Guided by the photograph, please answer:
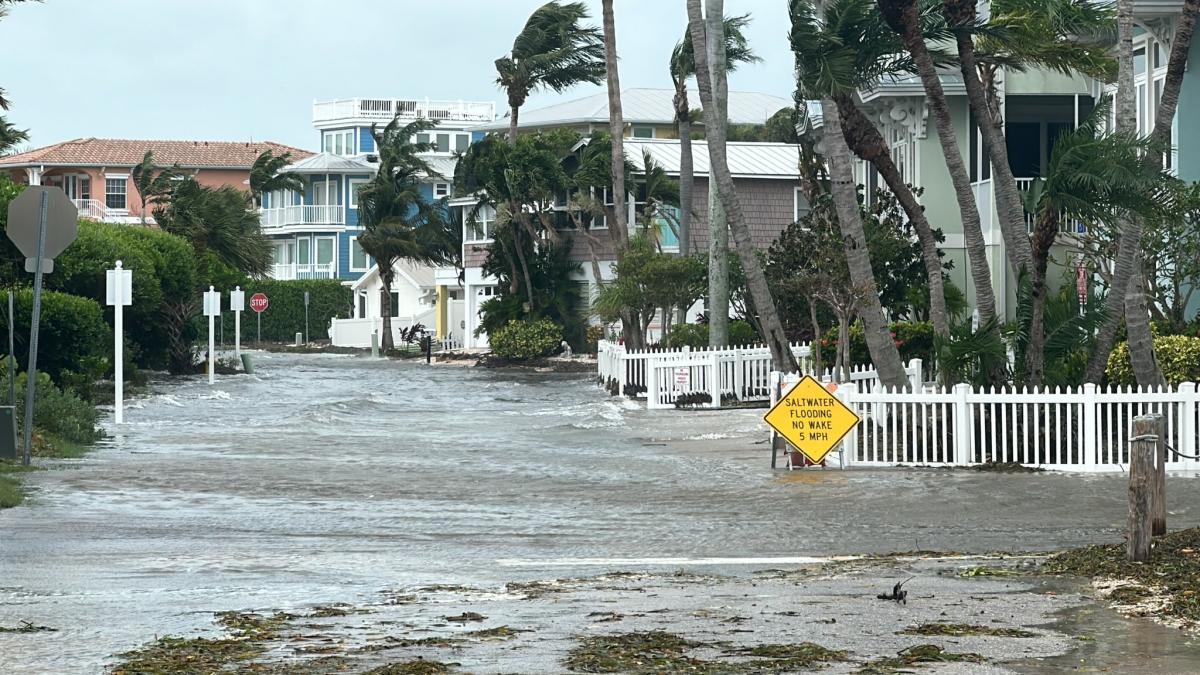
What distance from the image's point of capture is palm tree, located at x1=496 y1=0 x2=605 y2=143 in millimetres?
60656

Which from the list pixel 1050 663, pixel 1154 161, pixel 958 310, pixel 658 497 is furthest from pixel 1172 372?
pixel 1050 663

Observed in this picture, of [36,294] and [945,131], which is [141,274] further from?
[945,131]

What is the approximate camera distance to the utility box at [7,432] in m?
18.5

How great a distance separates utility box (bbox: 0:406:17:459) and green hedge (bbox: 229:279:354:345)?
68452 mm

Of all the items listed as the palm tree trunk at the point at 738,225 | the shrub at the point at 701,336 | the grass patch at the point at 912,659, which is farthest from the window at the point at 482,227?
the grass patch at the point at 912,659

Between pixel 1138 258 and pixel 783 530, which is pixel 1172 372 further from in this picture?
pixel 783 530

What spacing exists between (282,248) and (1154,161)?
274 feet

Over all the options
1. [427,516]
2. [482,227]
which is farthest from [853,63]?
[482,227]

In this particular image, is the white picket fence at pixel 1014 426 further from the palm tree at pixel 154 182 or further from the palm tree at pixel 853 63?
the palm tree at pixel 154 182

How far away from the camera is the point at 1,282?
3158cm

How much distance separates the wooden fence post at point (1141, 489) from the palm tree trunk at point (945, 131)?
31.0 feet

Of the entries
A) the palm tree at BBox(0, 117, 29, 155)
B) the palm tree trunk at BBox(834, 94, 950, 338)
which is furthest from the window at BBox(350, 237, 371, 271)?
the palm tree trunk at BBox(834, 94, 950, 338)

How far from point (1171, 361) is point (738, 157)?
42.4 meters

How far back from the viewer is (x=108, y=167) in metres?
97.6
